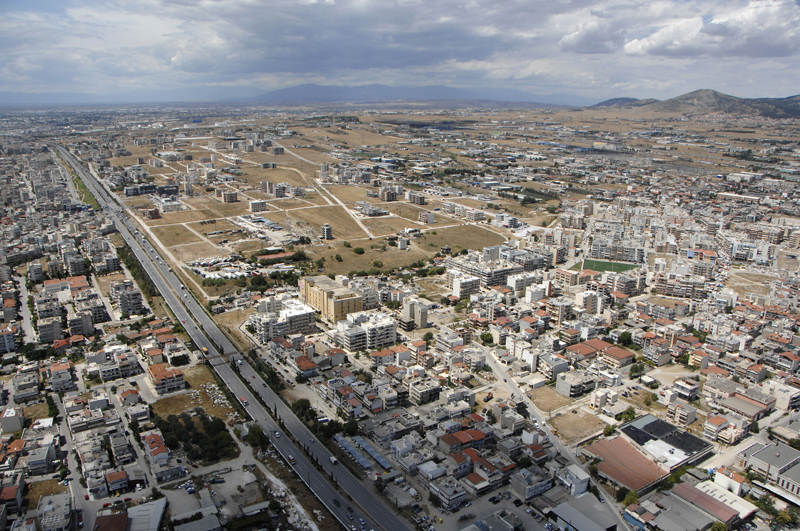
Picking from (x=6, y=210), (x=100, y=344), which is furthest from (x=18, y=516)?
(x=6, y=210)

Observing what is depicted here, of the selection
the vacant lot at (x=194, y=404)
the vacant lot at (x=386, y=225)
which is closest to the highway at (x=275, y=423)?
the vacant lot at (x=194, y=404)

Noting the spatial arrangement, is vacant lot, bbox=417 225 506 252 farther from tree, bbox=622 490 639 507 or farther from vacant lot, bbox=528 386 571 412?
tree, bbox=622 490 639 507

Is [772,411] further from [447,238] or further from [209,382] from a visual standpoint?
[447,238]

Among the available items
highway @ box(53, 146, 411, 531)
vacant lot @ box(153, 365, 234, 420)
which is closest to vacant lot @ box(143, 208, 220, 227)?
highway @ box(53, 146, 411, 531)

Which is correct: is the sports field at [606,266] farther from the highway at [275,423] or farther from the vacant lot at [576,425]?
the highway at [275,423]

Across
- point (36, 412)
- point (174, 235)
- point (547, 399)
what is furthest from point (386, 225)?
point (36, 412)

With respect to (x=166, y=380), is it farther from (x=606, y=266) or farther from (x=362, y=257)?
(x=606, y=266)
